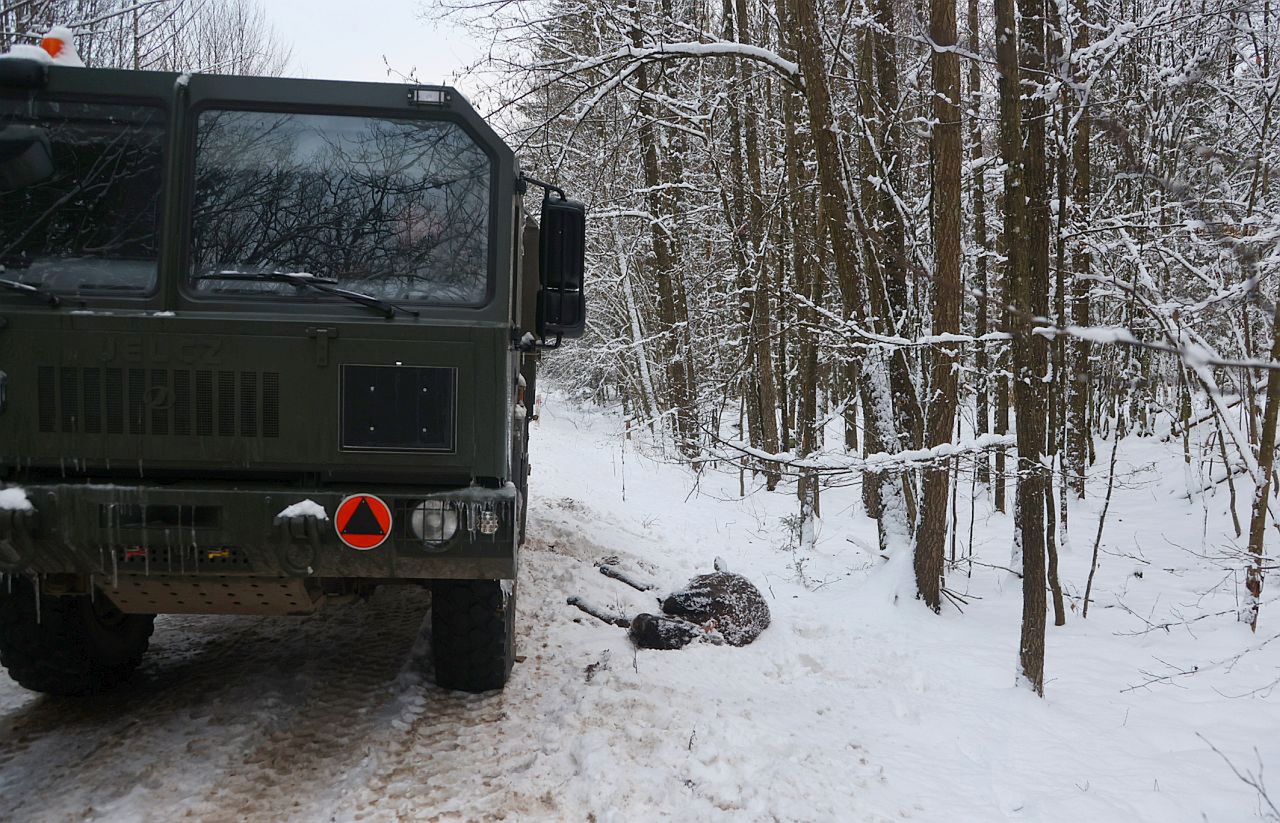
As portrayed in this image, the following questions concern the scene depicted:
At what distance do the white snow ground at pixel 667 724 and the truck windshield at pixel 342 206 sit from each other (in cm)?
199

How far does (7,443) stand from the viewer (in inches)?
143

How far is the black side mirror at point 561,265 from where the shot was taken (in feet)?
14.9

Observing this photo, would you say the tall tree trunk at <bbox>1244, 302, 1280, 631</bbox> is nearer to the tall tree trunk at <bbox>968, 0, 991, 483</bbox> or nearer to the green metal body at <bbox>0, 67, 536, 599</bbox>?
the tall tree trunk at <bbox>968, 0, 991, 483</bbox>

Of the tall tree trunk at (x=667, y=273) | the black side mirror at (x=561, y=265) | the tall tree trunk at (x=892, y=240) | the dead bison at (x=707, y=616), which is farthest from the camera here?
the tall tree trunk at (x=667, y=273)

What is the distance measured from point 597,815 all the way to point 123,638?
2781mm

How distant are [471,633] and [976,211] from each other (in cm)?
998

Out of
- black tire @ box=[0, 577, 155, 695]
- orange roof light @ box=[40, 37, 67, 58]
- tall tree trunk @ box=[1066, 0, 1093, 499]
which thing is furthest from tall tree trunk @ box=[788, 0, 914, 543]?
black tire @ box=[0, 577, 155, 695]

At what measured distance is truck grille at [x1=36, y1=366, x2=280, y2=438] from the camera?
12.0 ft

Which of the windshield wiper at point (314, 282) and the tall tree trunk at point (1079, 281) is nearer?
the windshield wiper at point (314, 282)

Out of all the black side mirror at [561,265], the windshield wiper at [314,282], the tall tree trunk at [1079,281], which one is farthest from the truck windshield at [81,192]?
the tall tree trunk at [1079,281]

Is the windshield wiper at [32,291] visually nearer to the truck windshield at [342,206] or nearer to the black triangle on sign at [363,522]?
the truck windshield at [342,206]

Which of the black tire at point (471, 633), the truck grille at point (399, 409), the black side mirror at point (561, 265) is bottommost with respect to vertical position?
the black tire at point (471, 633)

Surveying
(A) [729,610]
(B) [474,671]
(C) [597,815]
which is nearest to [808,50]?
(A) [729,610]

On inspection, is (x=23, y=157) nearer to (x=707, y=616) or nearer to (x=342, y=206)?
(x=342, y=206)
